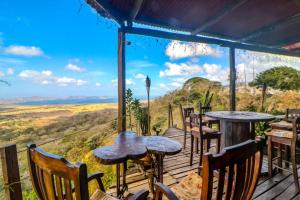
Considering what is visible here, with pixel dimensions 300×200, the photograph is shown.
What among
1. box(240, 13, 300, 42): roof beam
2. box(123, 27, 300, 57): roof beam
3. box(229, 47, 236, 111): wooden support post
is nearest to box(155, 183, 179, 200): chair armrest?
box(123, 27, 300, 57): roof beam

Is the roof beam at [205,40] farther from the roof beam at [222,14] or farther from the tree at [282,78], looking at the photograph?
the tree at [282,78]

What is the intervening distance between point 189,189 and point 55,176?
1217 mm

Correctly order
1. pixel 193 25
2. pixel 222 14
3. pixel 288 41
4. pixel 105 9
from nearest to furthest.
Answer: pixel 105 9
pixel 222 14
pixel 193 25
pixel 288 41

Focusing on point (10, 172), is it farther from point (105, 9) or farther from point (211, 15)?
point (211, 15)

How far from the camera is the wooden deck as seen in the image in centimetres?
239

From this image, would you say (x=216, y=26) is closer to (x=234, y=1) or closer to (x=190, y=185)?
(x=234, y=1)

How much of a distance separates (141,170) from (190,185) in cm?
143

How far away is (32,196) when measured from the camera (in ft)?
10.2

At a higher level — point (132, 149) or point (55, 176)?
point (55, 176)

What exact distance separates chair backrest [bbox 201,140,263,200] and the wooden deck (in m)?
1.46

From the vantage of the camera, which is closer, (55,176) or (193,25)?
(55,176)

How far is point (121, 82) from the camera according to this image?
325 centimetres

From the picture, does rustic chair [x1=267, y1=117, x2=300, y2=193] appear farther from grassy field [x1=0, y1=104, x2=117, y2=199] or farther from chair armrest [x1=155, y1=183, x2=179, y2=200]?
grassy field [x1=0, y1=104, x2=117, y2=199]

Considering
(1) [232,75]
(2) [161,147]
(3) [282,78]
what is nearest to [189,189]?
(2) [161,147]
